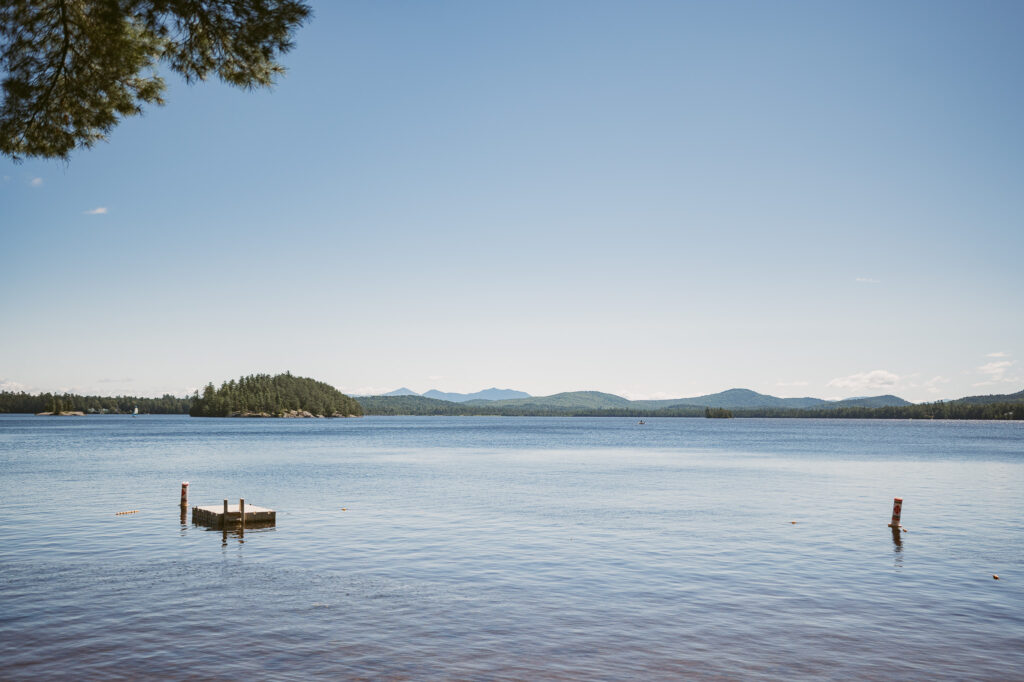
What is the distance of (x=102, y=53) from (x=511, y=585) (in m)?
19.0

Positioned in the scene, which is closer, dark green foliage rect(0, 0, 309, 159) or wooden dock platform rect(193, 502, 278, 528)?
dark green foliage rect(0, 0, 309, 159)

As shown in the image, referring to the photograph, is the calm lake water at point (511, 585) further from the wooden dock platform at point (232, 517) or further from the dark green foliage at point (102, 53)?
the dark green foliage at point (102, 53)

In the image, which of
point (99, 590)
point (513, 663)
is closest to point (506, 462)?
point (99, 590)

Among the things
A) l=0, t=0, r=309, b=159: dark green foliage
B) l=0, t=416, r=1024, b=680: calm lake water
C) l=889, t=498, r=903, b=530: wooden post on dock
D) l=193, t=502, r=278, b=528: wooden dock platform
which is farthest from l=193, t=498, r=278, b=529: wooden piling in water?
l=889, t=498, r=903, b=530: wooden post on dock

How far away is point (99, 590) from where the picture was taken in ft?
73.4

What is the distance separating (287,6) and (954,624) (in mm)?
23759

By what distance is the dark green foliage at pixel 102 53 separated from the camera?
1630 centimetres

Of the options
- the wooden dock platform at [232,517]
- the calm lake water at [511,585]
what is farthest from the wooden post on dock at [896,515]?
the wooden dock platform at [232,517]

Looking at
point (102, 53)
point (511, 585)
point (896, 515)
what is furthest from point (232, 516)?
point (896, 515)

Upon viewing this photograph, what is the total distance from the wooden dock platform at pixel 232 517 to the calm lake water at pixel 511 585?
0.87 m

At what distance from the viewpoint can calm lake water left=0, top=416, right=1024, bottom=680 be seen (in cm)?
1634

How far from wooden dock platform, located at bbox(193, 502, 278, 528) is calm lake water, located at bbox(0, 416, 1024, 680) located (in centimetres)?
87

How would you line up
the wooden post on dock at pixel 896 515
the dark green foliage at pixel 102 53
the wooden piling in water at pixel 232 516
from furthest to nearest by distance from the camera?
the wooden post on dock at pixel 896 515 → the wooden piling in water at pixel 232 516 → the dark green foliage at pixel 102 53

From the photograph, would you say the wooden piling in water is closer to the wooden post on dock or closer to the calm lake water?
the calm lake water
